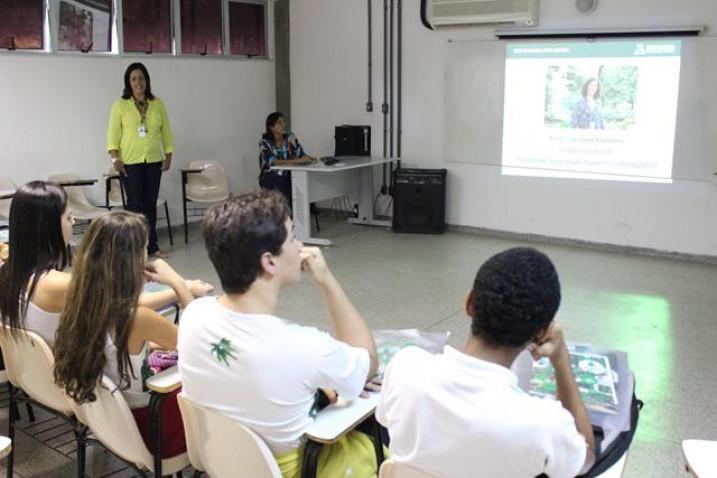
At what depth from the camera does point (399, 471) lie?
1.42m

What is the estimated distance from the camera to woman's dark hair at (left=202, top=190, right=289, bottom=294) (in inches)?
66.1

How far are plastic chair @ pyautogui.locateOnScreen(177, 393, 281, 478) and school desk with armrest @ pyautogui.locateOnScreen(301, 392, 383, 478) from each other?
8 centimetres

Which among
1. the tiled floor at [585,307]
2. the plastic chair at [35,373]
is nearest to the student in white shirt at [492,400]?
the plastic chair at [35,373]

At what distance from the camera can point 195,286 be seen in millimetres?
2459

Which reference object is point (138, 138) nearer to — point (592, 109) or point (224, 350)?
point (592, 109)

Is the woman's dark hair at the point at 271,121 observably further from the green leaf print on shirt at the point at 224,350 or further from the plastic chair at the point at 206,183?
the green leaf print on shirt at the point at 224,350

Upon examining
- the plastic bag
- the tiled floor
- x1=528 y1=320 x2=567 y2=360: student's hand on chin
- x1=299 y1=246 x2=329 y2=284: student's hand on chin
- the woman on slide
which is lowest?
the tiled floor

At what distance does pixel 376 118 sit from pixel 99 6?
2846 mm

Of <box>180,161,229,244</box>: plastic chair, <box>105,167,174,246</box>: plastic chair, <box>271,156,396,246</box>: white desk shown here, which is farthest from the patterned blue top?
<box>105,167,174,246</box>: plastic chair

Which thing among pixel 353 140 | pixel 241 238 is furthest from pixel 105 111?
pixel 241 238

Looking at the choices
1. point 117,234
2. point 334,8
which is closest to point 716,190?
point 334,8

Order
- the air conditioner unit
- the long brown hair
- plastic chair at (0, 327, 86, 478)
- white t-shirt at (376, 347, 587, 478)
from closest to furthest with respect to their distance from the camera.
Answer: white t-shirt at (376, 347, 587, 478)
the long brown hair
plastic chair at (0, 327, 86, 478)
the air conditioner unit

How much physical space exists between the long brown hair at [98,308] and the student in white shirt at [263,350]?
0.36 metres

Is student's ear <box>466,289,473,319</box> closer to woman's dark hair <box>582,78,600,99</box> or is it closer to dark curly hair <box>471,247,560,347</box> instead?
dark curly hair <box>471,247,560,347</box>
